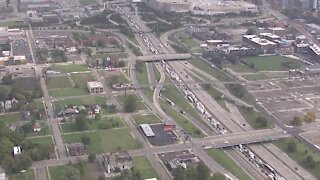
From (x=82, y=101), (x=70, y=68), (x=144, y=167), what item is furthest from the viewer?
(x=70, y=68)

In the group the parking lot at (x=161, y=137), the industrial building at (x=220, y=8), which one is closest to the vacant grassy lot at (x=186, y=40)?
the industrial building at (x=220, y=8)

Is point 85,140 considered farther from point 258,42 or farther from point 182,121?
point 258,42

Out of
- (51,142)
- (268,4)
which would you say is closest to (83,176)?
(51,142)

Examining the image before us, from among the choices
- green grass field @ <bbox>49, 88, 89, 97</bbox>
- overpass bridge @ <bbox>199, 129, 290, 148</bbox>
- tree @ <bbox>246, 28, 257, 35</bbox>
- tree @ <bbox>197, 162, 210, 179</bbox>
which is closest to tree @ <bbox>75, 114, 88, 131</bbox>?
green grass field @ <bbox>49, 88, 89, 97</bbox>

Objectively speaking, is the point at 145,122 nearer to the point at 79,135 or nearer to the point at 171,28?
the point at 79,135

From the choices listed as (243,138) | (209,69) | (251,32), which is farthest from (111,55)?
(243,138)

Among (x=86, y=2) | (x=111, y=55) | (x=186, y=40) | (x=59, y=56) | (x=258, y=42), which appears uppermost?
(x=86, y=2)

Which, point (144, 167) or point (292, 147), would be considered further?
point (292, 147)
